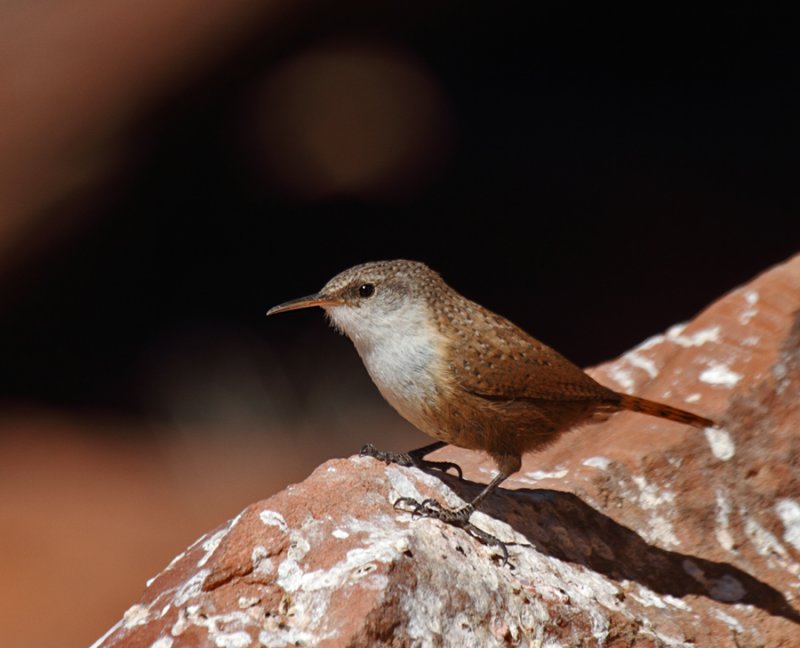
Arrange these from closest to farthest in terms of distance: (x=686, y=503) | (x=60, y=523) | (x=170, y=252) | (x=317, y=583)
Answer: (x=317, y=583), (x=686, y=503), (x=60, y=523), (x=170, y=252)

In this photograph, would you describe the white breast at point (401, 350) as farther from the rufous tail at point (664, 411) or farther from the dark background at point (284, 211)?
the dark background at point (284, 211)

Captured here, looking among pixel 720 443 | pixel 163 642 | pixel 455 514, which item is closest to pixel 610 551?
pixel 455 514

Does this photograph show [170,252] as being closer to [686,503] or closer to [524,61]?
[524,61]

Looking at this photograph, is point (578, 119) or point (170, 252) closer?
point (170, 252)

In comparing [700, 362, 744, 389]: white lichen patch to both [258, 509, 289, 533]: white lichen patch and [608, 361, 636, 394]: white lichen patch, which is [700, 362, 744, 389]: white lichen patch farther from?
[258, 509, 289, 533]: white lichen patch

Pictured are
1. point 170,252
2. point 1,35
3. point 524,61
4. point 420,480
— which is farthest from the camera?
point 524,61

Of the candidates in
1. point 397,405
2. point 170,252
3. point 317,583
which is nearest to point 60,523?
point 170,252

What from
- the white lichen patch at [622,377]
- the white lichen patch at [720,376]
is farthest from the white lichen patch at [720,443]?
the white lichen patch at [622,377]
